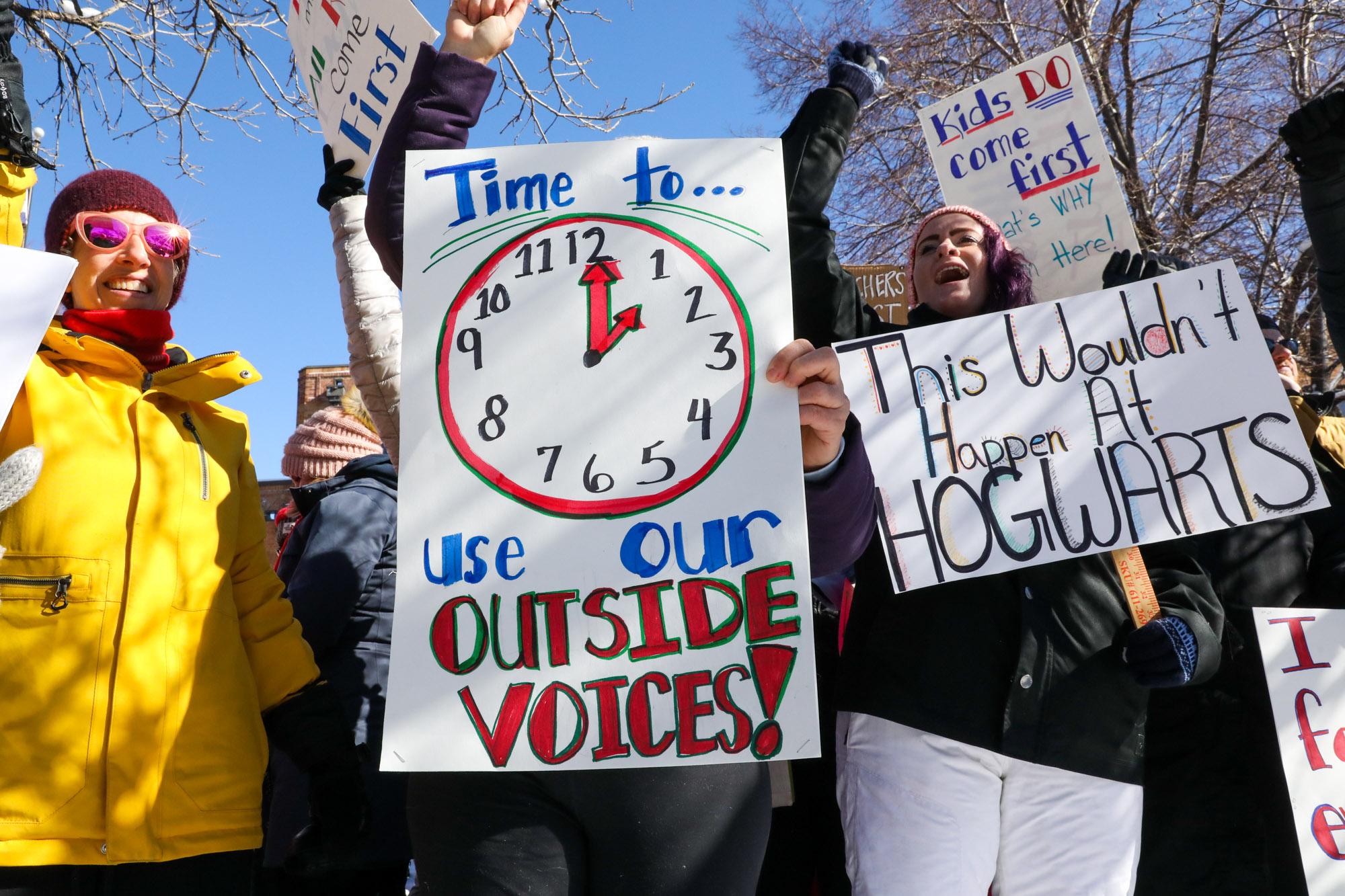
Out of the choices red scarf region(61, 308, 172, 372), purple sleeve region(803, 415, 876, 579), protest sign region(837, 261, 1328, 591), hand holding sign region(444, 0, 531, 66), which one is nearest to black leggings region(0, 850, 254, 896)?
red scarf region(61, 308, 172, 372)

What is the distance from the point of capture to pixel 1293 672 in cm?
257

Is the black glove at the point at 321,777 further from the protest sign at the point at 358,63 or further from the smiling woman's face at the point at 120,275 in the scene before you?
the protest sign at the point at 358,63

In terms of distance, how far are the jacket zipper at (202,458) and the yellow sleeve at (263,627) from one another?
88 mm

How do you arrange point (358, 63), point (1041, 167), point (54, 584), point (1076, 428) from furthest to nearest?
point (1041, 167), point (358, 63), point (1076, 428), point (54, 584)

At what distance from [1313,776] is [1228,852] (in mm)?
272

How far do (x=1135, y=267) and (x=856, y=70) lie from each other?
95 centimetres

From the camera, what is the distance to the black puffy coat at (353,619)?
2.52 metres

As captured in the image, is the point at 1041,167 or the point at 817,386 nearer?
the point at 817,386

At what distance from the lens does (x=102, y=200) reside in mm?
1993

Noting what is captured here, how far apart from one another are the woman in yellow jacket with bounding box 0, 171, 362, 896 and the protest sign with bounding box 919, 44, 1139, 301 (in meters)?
2.56

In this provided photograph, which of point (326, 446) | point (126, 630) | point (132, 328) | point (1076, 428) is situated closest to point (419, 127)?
point (132, 328)

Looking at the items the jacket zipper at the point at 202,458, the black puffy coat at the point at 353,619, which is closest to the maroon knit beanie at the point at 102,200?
the jacket zipper at the point at 202,458

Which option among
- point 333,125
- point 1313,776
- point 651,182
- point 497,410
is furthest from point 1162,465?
point 333,125

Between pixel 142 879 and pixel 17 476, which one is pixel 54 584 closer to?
pixel 17 476
